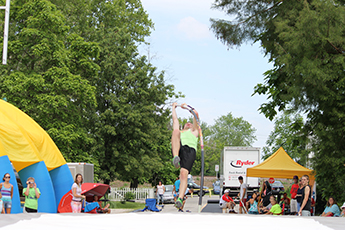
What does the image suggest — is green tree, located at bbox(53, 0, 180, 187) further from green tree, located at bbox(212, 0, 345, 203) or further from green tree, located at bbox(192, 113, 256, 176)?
green tree, located at bbox(192, 113, 256, 176)

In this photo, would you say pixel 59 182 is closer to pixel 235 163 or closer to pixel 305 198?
pixel 305 198

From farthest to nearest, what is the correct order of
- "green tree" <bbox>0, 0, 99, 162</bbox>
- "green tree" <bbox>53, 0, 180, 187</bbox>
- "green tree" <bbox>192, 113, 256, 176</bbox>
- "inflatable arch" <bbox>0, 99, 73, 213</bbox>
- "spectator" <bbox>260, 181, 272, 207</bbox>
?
"green tree" <bbox>192, 113, 256, 176</bbox>, "green tree" <bbox>53, 0, 180, 187</bbox>, "green tree" <bbox>0, 0, 99, 162</bbox>, "spectator" <bbox>260, 181, 272, 207</bbox>, "inflatable arch" <bbox>0, 99, 73, 213</bbox>

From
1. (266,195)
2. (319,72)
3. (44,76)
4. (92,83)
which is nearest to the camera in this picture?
(319,72)

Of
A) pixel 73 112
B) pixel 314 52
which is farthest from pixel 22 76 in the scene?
pixel 314 52

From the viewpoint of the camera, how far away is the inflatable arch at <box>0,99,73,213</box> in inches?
572

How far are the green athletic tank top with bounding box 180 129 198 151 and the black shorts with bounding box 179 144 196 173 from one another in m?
0.07

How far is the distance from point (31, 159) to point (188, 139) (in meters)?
9.70

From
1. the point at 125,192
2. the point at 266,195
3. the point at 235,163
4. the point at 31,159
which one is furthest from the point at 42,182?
the point at 125,192

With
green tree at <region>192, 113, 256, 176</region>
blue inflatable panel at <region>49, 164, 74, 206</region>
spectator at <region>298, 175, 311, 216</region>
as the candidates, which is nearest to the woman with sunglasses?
blue inflatable panel at <region>49, 164, 74, 206</region>

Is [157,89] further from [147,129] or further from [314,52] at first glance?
[314,52]

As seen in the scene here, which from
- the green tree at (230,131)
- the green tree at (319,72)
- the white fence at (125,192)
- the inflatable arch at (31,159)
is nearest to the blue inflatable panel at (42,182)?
the inflatable arch at (31,159)

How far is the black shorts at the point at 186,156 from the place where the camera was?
7.26 metres

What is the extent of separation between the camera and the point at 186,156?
7266 mm

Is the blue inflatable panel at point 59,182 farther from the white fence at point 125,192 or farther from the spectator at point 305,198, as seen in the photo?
the white fence at point 125,192
